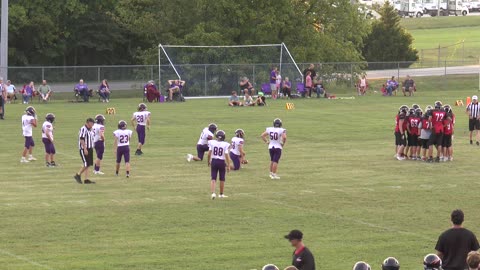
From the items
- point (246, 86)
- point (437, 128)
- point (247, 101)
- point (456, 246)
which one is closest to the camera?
point (456, 246)

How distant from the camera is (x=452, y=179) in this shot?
29.3 meters

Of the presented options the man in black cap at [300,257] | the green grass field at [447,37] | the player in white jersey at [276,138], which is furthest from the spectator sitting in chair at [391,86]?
the man in black cap at [300,257]

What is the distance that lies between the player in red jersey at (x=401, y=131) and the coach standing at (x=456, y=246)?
58.9 feet

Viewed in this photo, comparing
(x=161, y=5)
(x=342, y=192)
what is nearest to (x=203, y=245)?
(x=342, y=192)

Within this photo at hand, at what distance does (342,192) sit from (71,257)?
9.55 m

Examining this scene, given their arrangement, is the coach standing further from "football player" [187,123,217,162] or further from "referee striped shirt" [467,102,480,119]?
"referee striped shirt" [467,102,480,119]

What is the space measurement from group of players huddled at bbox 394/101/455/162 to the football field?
0.56 m

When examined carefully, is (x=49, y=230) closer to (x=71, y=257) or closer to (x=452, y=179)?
(x=71, y=257)

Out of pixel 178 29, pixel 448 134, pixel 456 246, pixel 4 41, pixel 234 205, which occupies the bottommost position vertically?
pixel 234 205

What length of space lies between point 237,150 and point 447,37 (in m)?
73.6

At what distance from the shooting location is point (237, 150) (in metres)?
30.1

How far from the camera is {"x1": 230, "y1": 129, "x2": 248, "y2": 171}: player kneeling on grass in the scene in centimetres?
2964

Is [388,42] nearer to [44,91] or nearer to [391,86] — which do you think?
[391,86]

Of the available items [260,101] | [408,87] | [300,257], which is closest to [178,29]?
[408,87]
